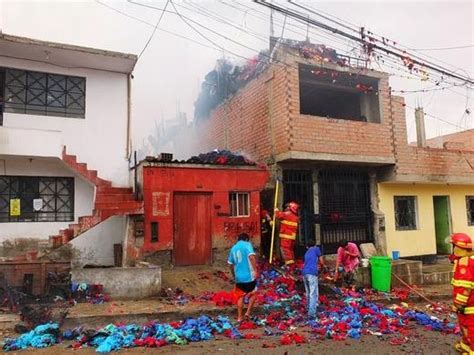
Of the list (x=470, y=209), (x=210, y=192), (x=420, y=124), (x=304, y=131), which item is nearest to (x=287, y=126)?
(x=304, y=131)

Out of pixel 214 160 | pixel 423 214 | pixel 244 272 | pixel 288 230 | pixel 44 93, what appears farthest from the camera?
pixel 423 214

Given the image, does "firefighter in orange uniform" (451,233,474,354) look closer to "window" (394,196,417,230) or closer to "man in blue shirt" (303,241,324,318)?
"man in blue shirt" (303,241,324,318)

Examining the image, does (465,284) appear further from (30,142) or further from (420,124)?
(420,124)

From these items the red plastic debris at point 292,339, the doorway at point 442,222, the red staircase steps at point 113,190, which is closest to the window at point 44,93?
the red staircase steps at point 113,190

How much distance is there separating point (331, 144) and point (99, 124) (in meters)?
7.36

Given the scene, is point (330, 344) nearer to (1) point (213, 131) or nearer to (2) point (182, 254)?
(2) point (182, 254)

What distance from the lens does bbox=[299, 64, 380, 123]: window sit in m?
13.4

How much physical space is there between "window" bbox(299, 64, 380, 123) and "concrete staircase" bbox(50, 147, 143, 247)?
689 cm

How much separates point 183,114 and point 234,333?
19.9m

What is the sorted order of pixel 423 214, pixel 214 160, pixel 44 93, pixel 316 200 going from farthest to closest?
pixel 423 214 → pixel 316 200 → pixel 214 160 → pixel 44 93

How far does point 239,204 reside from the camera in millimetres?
11883

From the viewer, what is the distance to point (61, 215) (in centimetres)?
1158

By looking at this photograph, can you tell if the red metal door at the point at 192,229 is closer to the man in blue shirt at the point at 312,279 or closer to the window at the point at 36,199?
the window at the point at 36,199

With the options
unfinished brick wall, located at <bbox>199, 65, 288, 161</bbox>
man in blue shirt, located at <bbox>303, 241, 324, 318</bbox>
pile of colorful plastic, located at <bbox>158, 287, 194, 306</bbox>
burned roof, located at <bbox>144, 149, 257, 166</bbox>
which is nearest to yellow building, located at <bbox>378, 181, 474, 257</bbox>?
unfinished brick wall, located at <bbox>199, 65, 288, 161</bbox>
